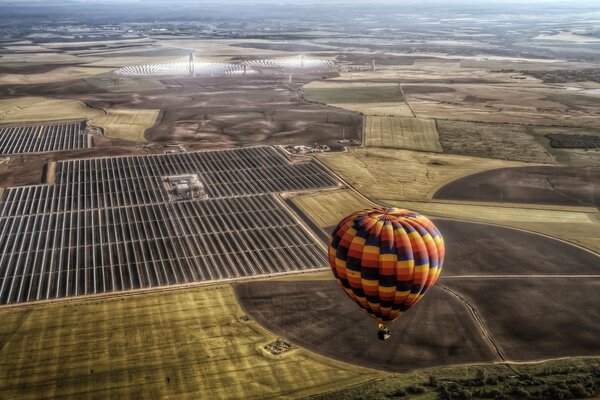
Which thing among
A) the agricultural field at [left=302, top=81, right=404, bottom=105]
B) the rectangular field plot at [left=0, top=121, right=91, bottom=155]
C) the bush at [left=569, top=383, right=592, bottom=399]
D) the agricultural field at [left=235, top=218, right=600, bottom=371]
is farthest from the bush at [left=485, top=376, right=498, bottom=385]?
the agricultural field at [left=302, top=81, right=404, bottom=105]

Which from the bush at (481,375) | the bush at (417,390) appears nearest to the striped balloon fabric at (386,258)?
the bush at (417,390)

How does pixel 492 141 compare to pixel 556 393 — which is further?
pixel 492 141

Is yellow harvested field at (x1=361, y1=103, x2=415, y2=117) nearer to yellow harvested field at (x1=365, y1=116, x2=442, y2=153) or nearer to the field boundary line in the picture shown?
yellow harvested field at (x1=365, y1=116, x2=442, y2=153)

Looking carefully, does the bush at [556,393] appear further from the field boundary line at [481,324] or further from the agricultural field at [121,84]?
the agricultural field at [121,84]

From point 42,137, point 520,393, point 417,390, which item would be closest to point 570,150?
point 520,393

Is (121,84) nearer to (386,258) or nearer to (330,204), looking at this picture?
(330,204)
